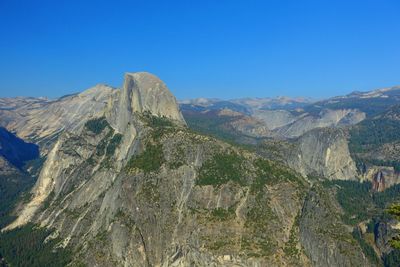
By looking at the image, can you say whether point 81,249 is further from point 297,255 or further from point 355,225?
point 355,225

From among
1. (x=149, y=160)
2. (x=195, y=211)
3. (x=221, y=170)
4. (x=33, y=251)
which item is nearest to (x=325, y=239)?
(x=221, y=170)

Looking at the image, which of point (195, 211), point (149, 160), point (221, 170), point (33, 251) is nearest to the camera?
point (195, 211)

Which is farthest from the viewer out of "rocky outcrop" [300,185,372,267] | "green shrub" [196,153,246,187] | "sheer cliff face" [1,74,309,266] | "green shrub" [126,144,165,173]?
"green shrub" [126,144,165,173]

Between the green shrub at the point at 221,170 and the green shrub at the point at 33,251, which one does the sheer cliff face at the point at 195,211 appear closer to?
the green shrub at the point at 221,170

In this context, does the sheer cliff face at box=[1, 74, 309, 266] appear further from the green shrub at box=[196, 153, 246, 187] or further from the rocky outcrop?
the rocky outcrop

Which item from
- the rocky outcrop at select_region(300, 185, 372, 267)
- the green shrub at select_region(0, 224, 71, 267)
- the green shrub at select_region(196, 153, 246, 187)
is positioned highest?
the green shrub at select_region(196, 153, 246, 187)

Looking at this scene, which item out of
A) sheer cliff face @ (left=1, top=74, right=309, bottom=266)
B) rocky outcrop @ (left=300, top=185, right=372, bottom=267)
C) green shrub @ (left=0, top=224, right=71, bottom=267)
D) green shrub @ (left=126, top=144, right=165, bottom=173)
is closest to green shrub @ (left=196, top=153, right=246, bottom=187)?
sheer cliff face @ (left=1, top=74, right=309, bottom=266)

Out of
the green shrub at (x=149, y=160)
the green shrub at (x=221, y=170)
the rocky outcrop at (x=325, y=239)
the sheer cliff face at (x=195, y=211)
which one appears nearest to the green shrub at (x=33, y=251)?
the sheer cliff face at (x=195, y=211)

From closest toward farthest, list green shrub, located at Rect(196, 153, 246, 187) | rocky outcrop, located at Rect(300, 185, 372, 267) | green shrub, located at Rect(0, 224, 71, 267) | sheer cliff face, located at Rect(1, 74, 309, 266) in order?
rocky outcrop, located at Rect(300, 185, 372, 267)
sheer cliff face, located at Rect(1, 74, 309, 266)
green shrub, located at Rect(196, 153, 246, 187)
green shrub, located at Rect(0, 224, 71, 267)

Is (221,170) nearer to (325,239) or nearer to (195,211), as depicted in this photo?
(195,211)
